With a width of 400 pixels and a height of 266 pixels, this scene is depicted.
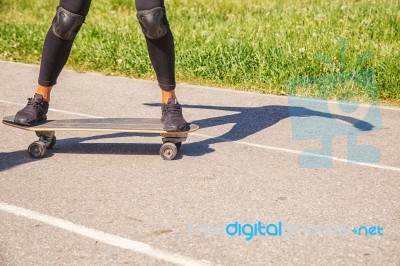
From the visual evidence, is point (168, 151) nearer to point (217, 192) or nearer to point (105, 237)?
point (217, 192)

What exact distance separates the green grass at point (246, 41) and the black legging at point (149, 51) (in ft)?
10.3

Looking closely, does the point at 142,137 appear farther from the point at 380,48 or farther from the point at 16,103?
the point at 380,48

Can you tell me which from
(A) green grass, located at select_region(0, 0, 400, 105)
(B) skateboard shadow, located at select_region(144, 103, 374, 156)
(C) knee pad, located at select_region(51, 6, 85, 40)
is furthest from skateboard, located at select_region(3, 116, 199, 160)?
(A) green grass, located at select_region(0, 0, 400, 105)

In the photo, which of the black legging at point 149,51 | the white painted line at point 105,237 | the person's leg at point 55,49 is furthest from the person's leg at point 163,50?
the white painted line at point 105,237

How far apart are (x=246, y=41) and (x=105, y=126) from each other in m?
4.72

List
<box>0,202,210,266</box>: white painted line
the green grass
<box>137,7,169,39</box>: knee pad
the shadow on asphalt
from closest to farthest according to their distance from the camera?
<box>0,202,210,266</box>: white painted line, <box>137,7,169,39</box>: knee pad, the shadow on asphalt, the green grass

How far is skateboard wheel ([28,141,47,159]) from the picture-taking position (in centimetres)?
648

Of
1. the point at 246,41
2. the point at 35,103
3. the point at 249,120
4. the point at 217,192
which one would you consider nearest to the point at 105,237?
the point at 217,192

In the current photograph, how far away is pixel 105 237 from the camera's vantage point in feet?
15.2

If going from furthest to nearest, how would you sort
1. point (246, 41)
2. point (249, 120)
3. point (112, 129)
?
point (246, 41) → point (249, 120) → point (112, 129)

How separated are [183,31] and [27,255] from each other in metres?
8.05

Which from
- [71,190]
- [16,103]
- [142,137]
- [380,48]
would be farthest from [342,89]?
[71,190]

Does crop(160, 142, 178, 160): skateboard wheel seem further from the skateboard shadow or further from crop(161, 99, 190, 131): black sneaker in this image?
the skateboard shadow

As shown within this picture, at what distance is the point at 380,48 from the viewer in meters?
10.2
